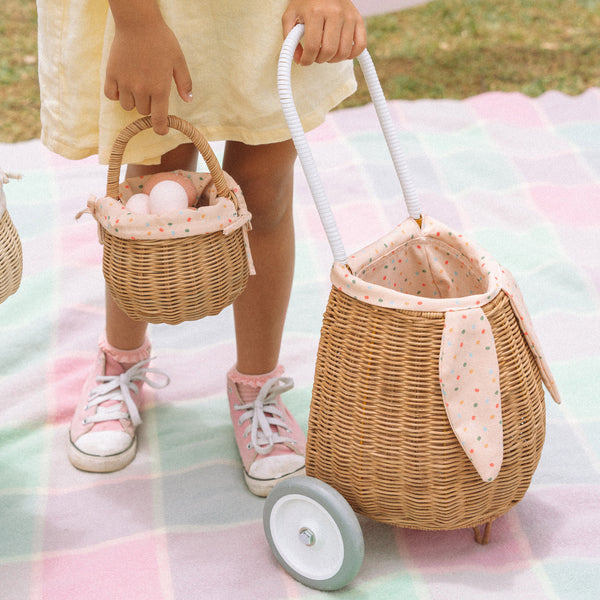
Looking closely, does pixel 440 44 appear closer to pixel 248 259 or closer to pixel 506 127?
Result: pixel 506 127

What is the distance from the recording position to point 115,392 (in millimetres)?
1355

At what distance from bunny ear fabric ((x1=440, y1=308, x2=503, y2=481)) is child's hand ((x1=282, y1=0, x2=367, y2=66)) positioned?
32 centimetres

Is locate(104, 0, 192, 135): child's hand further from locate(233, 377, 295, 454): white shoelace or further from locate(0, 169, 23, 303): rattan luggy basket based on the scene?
locate(233, 377, 295, 454): white shoelace

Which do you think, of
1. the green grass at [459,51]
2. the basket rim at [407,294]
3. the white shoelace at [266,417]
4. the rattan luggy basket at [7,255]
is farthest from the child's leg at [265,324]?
the green grass at [459,51]

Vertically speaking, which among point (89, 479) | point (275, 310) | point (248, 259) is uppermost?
point (248, 259)

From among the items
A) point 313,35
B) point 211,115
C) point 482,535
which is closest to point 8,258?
point 211,115

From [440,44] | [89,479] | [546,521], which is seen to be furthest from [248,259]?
[440,44]

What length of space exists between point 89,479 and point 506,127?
147 centimetres

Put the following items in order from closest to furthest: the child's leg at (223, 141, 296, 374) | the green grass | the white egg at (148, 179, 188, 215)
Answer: the white egg at (148, 179, 188, 215) < the child's leg at (223, 141, 296, 374) < the green grass

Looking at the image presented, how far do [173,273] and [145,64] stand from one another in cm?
24

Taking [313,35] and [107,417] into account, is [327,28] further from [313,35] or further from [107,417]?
[107,417]

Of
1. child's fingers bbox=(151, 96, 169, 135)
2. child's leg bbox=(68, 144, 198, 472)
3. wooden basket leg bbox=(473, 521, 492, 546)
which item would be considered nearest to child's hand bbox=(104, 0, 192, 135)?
child's fingers bbox=(151, 96, 169, 135)

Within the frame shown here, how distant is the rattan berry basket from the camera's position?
973mm

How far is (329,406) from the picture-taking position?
104 cm
